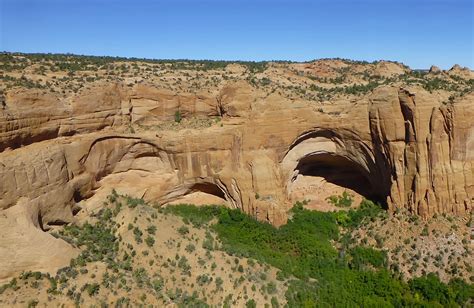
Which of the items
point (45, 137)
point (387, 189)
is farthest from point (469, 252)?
point (45, 137)

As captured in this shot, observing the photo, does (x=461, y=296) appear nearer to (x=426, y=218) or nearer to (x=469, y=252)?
(x=469, y=252)

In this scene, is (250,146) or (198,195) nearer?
(250,146)

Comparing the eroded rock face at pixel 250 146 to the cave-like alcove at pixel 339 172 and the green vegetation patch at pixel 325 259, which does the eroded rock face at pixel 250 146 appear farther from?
the green vegetation patch at pixel 325 259

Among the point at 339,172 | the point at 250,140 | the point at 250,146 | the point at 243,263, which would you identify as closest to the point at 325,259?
the point at 243,263

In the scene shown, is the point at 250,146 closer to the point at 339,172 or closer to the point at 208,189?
the point at 208,189

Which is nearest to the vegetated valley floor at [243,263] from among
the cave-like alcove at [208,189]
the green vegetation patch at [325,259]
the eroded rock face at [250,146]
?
the green vegetation patch at [325,259]

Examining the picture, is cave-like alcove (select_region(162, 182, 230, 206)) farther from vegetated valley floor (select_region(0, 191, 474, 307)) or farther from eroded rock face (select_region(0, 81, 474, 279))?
vegetated valley floor (select_region(0, 191, 474, 307))

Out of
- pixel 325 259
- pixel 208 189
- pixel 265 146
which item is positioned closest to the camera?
pixel 325 259
